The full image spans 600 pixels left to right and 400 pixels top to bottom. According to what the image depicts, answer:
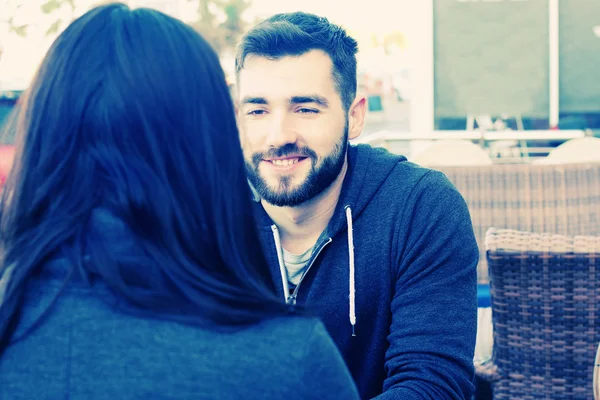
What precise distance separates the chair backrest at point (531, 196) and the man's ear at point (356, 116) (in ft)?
5.56

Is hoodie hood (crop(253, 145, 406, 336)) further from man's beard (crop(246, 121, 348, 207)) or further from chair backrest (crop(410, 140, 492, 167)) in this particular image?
chair backrest (crop(410, 140, 492, 167))

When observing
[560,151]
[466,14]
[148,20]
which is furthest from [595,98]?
[148,20]

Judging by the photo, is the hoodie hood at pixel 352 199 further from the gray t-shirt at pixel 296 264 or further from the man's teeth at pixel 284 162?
the man's teeth at pixel 284 162

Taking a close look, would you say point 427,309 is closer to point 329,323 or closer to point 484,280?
point 329,323

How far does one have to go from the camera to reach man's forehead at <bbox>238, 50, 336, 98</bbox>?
235 centimetres

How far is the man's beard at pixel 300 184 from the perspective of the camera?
7.55ft

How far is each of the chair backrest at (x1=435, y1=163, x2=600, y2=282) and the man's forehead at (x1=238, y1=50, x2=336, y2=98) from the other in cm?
194

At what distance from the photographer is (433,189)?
219 cm

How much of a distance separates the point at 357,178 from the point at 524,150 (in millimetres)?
4648

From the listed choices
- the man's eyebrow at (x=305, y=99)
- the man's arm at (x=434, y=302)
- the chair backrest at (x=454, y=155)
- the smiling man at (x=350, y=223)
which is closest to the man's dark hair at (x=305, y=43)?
the smiling man at (x=350, y=223)

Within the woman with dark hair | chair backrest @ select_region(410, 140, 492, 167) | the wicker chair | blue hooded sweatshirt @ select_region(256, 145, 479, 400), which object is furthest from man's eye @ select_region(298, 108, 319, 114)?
chair backrest @ select_region(410, 140, 492, 167)

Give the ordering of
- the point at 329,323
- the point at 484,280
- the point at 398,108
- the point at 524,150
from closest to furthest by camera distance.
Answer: the point at 329,323 → the point at 484,280 → the point at 524,150 → the point at 398,108

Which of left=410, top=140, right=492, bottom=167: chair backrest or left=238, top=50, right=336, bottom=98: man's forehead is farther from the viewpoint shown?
left=410, top=140, right=492, bottom=167: chair backrest

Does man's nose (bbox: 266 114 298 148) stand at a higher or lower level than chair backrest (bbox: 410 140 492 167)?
higher
